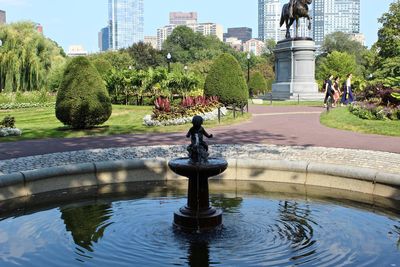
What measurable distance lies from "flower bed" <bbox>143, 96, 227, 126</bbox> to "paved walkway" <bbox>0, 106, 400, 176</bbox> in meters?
1.91

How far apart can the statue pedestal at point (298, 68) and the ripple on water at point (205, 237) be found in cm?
3363

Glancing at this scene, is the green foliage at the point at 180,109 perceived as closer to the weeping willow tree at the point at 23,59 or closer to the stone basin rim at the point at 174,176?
the stone basin rim at the point at 174,176

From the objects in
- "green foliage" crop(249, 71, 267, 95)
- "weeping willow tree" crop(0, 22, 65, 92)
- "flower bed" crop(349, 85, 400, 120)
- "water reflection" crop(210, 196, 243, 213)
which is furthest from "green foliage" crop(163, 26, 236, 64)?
"water reflection" crop(210, 196, 243, 213)

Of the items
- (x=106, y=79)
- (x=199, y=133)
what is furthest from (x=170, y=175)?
(x=106, y=79)

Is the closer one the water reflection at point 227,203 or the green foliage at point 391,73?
the water reflection at point 227,203

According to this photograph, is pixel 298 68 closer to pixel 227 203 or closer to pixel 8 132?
pixel 8 132

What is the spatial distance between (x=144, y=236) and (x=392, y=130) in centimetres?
1235

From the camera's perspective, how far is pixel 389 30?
5291 centimetres

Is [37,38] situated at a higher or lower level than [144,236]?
higher

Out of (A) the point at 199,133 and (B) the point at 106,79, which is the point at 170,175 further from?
(B) the point at 106,79

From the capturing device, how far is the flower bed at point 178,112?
2039 cm

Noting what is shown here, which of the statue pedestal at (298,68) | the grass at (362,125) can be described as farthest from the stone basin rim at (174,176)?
the statue pedestal at (298,68)

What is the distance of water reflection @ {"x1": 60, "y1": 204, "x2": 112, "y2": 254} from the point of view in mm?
6796

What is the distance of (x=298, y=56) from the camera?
42.1m
